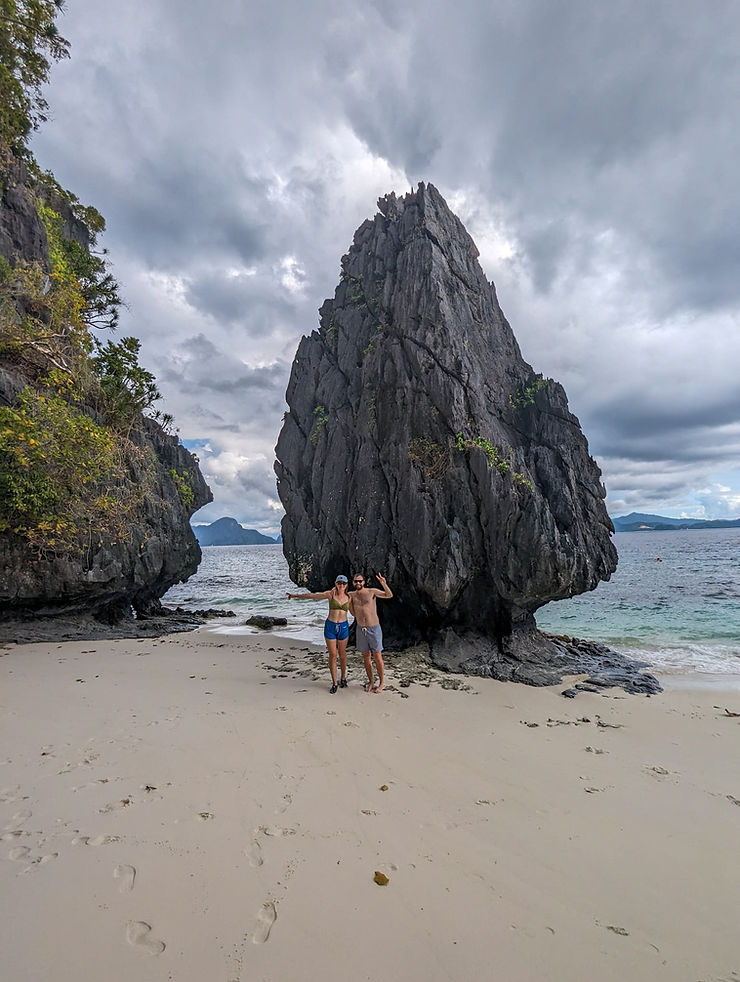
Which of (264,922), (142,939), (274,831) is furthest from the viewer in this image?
(274,831)

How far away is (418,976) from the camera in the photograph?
2.68 m

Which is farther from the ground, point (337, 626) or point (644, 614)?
point (337, 626)

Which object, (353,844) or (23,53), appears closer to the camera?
(353,844)

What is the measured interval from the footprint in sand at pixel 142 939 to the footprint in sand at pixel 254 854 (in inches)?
36.6

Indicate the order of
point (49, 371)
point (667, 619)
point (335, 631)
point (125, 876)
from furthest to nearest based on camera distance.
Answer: point (667, 619), point (49, 371), point (335, 631), point (125, 876)

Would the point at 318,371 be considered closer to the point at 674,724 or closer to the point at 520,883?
the point at 674,724

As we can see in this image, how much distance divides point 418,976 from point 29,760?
524 cm

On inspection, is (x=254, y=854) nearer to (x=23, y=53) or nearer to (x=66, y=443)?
(x=66, y=443)

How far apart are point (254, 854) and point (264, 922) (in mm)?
784

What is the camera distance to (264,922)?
299 centimetres

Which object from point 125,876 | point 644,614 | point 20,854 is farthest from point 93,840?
point 644,614

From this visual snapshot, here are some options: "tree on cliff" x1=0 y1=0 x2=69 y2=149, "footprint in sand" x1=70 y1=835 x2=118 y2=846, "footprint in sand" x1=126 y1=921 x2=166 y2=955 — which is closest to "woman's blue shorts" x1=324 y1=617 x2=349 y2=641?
"footprint in sand" x1=70 y1=835 x2=118 y2=846

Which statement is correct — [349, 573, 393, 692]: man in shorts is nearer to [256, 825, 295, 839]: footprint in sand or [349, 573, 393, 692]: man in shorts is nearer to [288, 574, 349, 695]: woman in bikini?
[288, 574, 349, 695]: woman in bikini

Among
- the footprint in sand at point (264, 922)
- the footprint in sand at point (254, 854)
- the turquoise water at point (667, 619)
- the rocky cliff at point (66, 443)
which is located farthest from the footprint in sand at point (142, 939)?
the turquoise water at point (667, 619)
